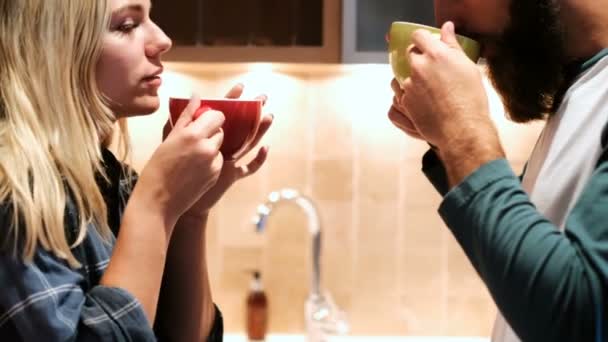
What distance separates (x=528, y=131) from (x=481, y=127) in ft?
4.36

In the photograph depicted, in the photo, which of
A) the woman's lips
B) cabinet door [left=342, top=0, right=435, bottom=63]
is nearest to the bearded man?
the woman's lips

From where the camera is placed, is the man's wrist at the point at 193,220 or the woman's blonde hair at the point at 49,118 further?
the man's wrist at the point at 193,220

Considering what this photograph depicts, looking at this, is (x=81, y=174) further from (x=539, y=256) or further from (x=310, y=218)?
(x=310, y=218)

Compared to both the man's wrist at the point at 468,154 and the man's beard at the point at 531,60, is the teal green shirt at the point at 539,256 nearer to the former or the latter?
the man's wrist at the point at 468,154

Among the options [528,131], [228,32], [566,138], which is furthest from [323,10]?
[566,138]

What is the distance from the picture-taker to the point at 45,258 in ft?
2.57

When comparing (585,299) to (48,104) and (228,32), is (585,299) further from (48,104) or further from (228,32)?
(228,32)

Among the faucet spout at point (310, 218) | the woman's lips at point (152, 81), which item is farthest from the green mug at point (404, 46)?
the faucet spout at point (310, 218)

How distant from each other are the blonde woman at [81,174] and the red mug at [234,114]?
0.03m

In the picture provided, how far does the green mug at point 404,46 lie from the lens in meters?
0.89

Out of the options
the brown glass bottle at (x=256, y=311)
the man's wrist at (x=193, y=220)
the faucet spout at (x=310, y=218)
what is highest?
the man's wrist at (x=193, y=220)

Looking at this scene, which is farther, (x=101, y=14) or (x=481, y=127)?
(x=101, y=14)

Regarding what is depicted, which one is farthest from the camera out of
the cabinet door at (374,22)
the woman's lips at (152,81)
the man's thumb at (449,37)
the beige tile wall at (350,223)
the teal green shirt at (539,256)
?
the beige tile wall at (350,223)

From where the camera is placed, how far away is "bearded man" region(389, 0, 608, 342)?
0.70 metres
